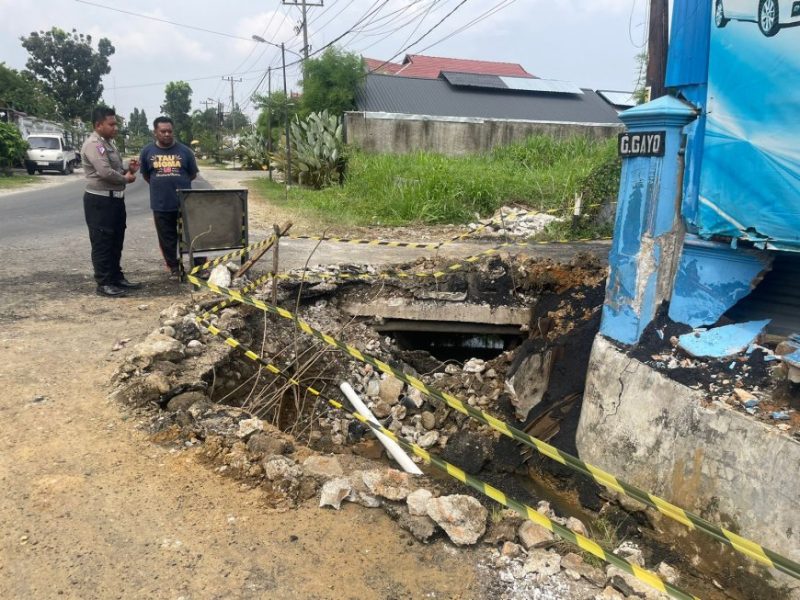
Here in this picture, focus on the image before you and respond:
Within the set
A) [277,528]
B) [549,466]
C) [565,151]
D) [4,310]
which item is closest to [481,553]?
[277,528]

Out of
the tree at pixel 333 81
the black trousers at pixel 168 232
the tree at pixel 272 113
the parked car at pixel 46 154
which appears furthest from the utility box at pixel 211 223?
the parked car at pixel 46 154

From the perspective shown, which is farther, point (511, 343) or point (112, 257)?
point (511, 343)

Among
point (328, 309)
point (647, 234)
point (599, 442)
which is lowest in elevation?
point (599, 442)

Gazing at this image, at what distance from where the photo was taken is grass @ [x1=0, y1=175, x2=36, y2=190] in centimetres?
1883

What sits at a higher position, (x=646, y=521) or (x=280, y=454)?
(x=280, y=454)

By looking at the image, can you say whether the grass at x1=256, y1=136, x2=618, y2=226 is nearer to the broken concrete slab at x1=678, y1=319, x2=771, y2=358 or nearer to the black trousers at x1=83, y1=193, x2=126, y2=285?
the black trousers at x1=83, y1=193, x2=126, y2=285

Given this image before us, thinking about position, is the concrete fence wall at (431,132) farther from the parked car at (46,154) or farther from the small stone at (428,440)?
the parked car at (46,154)

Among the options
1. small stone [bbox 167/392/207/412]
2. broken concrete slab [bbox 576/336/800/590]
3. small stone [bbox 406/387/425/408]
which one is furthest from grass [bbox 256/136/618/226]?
small stone [bbox 167/392/207/412]

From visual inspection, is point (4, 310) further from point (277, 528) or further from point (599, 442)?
point (599, 442)

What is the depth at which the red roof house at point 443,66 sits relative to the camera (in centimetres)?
3322

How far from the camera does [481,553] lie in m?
2.63

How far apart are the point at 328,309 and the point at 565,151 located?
11.9m

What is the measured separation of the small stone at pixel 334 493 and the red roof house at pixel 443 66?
3232cm

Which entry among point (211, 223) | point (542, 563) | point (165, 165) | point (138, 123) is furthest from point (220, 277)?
point (138, 123)
